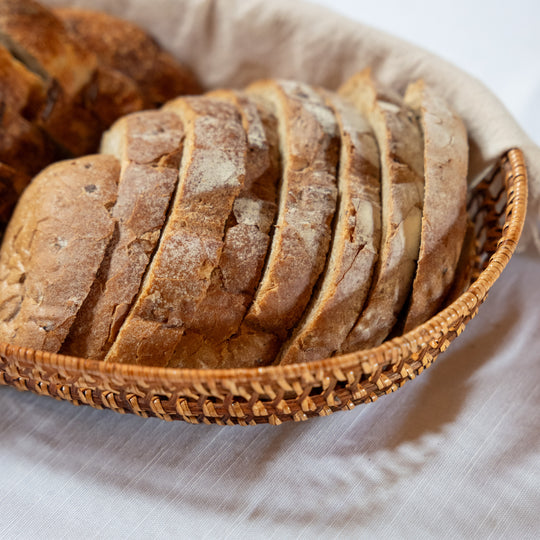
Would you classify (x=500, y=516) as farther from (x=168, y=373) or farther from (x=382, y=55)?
(x=382, y=55)

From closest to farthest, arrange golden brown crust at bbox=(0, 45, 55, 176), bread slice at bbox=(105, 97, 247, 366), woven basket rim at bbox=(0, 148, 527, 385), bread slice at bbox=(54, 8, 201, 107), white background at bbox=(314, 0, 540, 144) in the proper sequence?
woven basket rim at bbox=(0, 148, 527, 385)
bread slice at bbox=(105, 97, 247, 366)
golden brown crust at bbox=(0, 45, 55, 176)
bread slice at bbox=(54, 8, 201, 107)
white background at bbox=(314, 0, 540, 144)

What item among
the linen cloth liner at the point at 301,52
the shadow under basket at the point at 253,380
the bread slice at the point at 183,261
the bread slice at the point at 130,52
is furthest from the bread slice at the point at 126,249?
the linen cloth liner at the point at 301,52

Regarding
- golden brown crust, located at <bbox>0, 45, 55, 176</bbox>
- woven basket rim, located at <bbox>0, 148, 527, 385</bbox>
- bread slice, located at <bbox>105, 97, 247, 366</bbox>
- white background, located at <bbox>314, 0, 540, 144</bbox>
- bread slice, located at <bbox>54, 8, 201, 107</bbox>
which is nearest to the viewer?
woven basket rim, located at <bbox>0, 148, 527, 385</bbox>

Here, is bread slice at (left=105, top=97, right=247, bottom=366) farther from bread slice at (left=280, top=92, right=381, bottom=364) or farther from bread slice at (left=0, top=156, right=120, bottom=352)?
bread slice at (left=280, top=92, right=381, bottom=364)

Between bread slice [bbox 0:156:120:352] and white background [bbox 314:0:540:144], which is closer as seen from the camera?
bread slice [bbox 0:156:120:352]

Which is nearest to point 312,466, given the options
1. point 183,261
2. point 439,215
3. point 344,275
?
point 344,275

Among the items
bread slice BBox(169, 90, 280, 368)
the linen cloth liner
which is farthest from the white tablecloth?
the linen cloth liner

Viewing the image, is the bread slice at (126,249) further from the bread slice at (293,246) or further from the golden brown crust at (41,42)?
the golden brown crust at (41,42)
